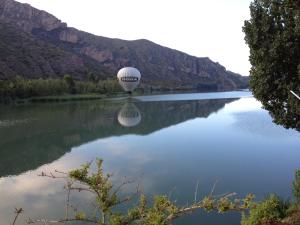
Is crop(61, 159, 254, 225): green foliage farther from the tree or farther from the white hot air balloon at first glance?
the white hot air balloon

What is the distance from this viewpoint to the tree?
17.7 meters

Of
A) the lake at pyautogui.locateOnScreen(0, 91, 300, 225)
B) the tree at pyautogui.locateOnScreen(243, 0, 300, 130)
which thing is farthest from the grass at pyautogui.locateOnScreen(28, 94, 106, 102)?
the tree at pyautogui.locateOnScreen(243, 0, 300, 130)

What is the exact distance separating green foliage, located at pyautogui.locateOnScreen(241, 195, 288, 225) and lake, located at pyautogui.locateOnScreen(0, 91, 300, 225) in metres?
2.81

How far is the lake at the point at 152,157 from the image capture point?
20.2 meters

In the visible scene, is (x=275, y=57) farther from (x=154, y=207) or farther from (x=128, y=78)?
(x=128, y=78)

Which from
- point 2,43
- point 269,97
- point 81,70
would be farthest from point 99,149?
point 81,70

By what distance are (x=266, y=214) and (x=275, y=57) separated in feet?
26.8

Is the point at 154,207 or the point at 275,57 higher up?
the point at 275,57

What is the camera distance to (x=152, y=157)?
101 feet

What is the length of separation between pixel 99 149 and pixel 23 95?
67991mm

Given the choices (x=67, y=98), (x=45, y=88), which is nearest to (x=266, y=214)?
(x=67, y=98)

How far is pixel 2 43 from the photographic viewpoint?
5743 inches

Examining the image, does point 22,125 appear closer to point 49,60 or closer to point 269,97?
point 269,97

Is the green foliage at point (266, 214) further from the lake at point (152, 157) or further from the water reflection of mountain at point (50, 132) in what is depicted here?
the water reflection of mountain at point (50, 132)
